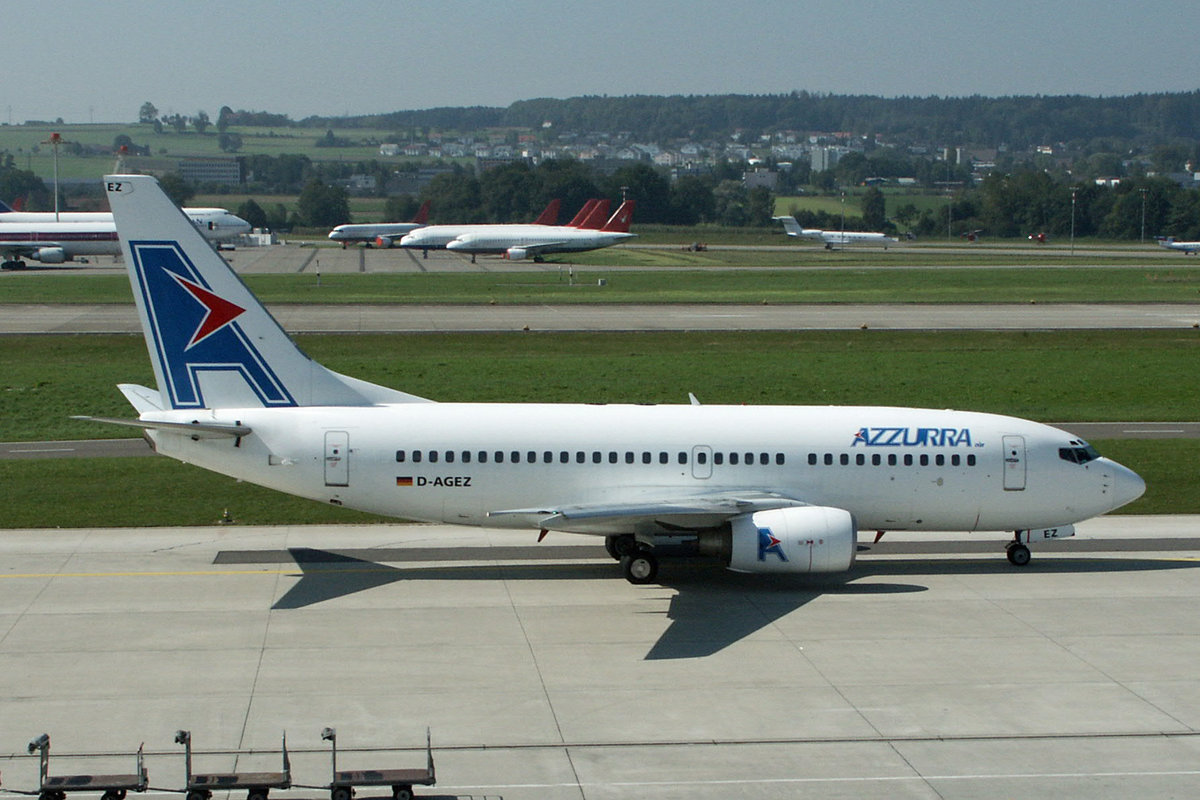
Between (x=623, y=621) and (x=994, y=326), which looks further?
(x=994, y=326)

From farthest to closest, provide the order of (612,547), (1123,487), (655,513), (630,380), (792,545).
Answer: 1. (630,380)
2. (612,547)
3. (1123,487)
4. (792,545)
5. (655,513)

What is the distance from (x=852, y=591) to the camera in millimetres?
29109

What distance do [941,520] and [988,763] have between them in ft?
38.2

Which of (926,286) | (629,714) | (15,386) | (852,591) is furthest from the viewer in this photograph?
(926,286)

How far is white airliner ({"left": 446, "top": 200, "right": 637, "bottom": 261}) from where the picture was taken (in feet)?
492

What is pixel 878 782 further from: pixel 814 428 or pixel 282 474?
pixel 282 474

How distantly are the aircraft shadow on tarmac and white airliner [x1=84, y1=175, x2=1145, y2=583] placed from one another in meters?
1.11

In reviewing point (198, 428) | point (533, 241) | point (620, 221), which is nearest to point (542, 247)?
point (533, 241)

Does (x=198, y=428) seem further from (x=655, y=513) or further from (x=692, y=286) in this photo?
(x=692, y=286)

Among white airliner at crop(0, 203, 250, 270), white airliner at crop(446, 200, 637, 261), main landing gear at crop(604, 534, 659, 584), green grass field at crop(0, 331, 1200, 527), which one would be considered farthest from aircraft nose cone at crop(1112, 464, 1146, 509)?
white airliner at crop(446, 200, 637, 261)

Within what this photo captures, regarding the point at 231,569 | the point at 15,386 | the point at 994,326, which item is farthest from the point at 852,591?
the point at 994,326

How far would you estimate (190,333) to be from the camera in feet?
97.1

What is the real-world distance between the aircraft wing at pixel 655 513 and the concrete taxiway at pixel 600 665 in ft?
4.83

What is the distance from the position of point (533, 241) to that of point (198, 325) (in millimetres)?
121762
